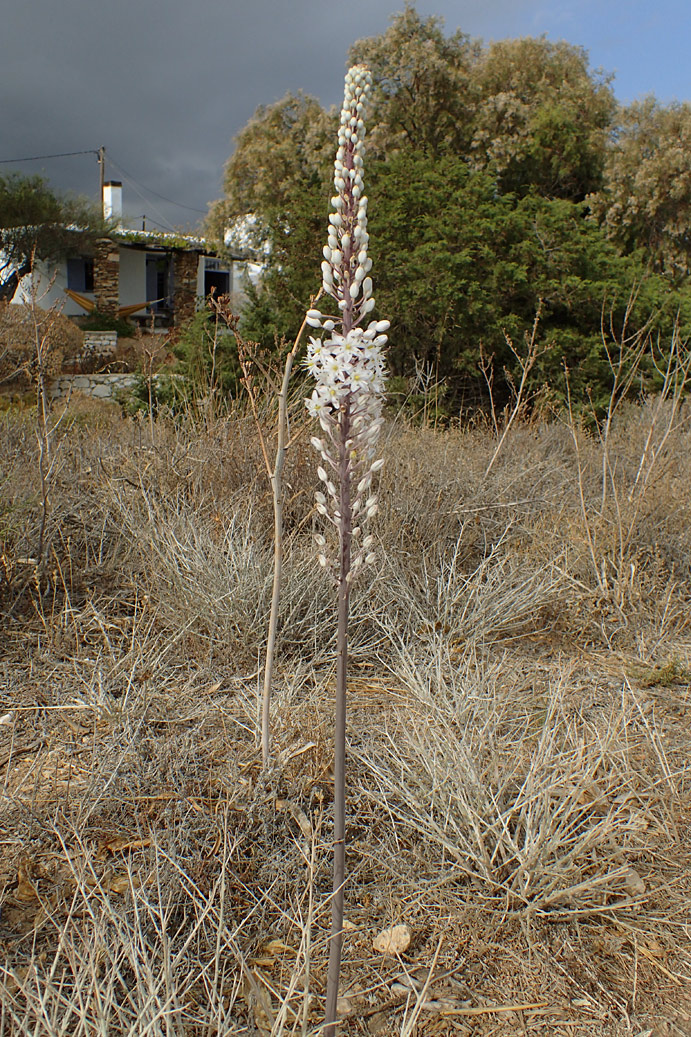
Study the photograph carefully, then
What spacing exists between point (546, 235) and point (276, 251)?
3.84m

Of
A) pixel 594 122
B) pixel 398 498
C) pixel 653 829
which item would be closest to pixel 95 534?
pixel 398 498

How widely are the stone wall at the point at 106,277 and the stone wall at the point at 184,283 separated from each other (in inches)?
104

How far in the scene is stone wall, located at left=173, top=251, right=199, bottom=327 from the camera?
94.3 ft

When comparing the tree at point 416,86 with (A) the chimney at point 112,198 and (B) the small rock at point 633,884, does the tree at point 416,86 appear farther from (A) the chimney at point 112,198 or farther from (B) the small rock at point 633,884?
(B) the small rock at point 633,884

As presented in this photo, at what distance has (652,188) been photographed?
58.3 feet

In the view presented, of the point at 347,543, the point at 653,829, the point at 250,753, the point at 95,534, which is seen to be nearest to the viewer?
the point at 347,543

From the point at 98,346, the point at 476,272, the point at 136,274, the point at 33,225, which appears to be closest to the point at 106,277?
the point at 136,274

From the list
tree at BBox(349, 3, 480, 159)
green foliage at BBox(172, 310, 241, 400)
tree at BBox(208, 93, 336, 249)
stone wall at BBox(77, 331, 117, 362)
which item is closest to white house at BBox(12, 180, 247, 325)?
stone wall at BBox(77, 331, 117, 362)

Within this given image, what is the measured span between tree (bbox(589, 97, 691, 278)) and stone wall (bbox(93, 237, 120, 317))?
16.2m

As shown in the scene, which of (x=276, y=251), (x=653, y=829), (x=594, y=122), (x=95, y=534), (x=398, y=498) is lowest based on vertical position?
(x=653, y=829)

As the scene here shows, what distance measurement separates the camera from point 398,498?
4.47 m

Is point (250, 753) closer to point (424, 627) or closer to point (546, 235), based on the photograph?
point (424, 627)

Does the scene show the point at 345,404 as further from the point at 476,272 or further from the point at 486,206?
the point at 486,206

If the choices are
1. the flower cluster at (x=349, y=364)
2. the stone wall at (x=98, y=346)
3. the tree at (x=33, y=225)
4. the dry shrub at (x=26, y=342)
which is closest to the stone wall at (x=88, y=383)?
the dry shrub at (x=26, y=342)
